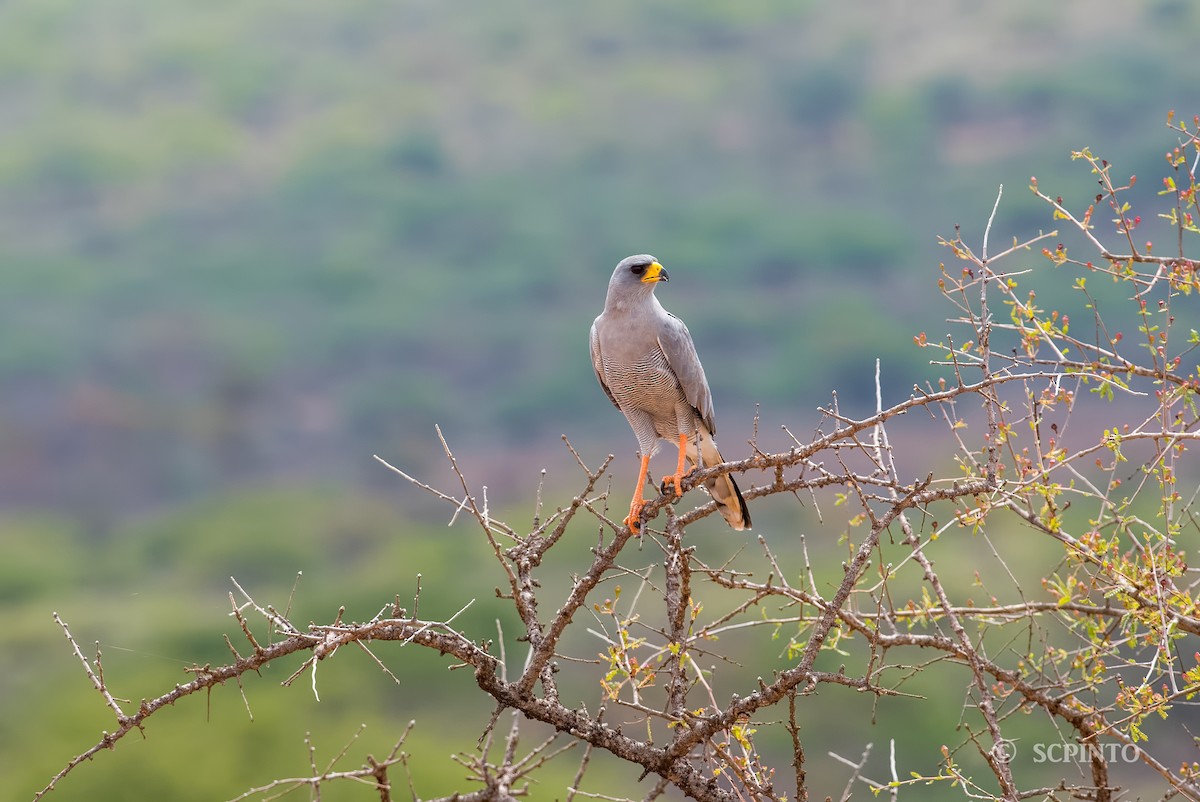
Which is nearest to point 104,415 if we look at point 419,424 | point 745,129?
point 419,424

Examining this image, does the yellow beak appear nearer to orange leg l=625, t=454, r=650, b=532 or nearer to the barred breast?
the barred breast

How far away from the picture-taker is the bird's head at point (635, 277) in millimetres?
6266

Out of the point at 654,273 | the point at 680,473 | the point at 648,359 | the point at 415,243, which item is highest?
the point at 415,243

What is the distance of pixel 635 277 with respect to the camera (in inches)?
251

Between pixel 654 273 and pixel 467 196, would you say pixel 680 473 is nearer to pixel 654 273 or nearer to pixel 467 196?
pixel 654 273

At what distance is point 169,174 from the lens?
126 ft

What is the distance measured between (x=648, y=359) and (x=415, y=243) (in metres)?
34.0

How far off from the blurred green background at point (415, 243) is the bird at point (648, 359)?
15309mm

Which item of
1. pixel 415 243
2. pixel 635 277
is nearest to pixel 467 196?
pixel 415 243

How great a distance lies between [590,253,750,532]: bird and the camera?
626 cm

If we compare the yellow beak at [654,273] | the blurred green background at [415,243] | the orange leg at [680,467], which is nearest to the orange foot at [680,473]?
the orange leg at [680,467]

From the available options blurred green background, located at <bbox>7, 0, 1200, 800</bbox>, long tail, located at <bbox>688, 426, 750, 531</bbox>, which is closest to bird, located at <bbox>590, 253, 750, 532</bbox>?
long tail, located at <bbox>688, 426, 750, 531</bbox>

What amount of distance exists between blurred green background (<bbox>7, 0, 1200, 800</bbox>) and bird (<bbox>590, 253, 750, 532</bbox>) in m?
15.3

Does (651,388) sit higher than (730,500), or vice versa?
(651,388)
